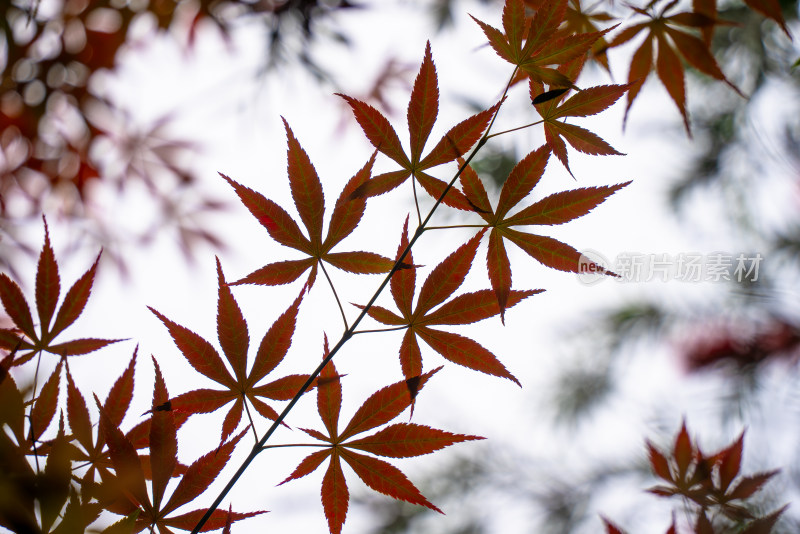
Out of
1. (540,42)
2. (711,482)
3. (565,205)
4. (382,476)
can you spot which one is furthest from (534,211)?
(711,482)

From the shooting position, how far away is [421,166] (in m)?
0.40

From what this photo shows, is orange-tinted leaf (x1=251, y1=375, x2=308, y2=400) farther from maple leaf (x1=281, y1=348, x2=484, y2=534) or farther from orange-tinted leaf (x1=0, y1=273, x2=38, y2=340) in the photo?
orange-tinted leaf (x1=0, y1=273, x2=38, y2=340)

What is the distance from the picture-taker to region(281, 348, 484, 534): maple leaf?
38cm

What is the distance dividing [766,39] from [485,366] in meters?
1.74

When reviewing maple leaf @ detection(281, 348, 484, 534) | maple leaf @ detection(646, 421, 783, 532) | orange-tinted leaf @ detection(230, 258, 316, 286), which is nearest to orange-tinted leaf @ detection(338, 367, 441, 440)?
maple leaf @ detection(281, 348, 484, 534)

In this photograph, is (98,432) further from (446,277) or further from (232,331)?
(446,277)

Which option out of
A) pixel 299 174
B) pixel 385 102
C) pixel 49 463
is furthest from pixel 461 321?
pixel 385 102

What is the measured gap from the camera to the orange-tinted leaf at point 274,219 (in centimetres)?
37

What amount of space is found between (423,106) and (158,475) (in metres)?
0.31

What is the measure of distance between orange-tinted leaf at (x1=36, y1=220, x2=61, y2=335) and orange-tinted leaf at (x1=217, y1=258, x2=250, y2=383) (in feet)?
0.47

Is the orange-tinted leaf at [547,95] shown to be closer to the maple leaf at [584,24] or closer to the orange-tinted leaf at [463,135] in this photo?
the orange-tinted leaf at [463,135]

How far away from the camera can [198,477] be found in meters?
0.36

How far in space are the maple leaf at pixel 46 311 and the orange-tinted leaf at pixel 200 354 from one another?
0.09m

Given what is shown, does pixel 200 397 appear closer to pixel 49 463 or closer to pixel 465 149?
pixel 49 463
